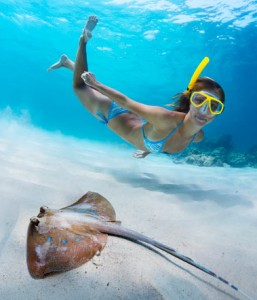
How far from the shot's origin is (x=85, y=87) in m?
5.33

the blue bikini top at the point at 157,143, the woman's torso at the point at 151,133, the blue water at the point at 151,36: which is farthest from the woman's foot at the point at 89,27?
the blue water at the point at 151,36

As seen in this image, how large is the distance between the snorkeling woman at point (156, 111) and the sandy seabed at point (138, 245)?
1162 mm

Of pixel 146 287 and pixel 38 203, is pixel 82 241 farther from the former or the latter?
pixel 38 203

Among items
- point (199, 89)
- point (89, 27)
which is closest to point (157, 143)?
point (199, 89)

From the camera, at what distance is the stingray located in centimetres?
189

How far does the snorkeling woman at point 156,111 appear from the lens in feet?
11.4

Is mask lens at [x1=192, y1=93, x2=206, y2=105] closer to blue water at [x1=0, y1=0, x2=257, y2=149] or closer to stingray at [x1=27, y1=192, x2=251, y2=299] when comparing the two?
stingray at [x1=27, y1=192, x2=251, y2=299]

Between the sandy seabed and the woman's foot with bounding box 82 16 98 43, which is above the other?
the woman's foot with bounding box 82 16 98 43

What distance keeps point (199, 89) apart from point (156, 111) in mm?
726

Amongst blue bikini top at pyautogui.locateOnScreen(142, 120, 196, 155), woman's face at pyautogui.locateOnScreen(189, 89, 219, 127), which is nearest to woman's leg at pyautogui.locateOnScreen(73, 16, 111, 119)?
blue bikini top at pyautogui.locateOnScreen(142, 120, 196, 155)

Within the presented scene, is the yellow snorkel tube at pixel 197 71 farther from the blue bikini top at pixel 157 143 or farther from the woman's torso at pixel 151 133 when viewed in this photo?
the blue bikini top at pixel 157 143

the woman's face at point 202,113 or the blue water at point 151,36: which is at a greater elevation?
the blue water at point 151,36

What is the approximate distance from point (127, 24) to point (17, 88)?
8862 cm

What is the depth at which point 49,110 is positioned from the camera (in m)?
120
